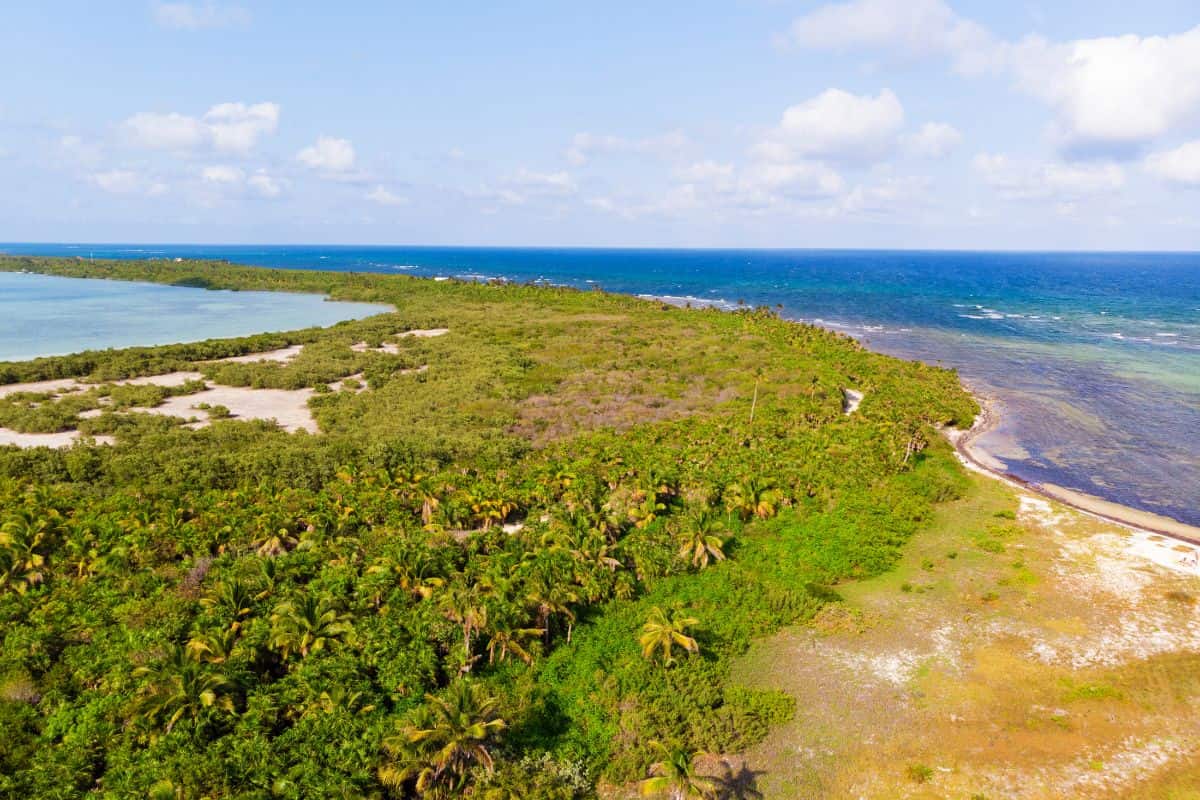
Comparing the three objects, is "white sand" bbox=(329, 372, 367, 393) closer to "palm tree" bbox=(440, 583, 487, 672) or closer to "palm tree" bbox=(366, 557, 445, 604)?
"palm tree" bbox=(366, 557, 445, 604)

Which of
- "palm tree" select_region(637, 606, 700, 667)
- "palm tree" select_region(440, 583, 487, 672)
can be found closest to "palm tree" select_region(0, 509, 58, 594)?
"palm tree" select_region(440, 583, 487, 672)

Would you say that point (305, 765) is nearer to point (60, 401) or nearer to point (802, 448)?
point (802, 448)

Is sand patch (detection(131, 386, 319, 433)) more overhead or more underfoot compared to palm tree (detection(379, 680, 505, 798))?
more overhead

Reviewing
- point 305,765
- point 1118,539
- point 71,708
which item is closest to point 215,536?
point 71,708

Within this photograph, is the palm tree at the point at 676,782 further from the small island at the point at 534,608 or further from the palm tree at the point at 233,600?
the palm tree at the point at 233,600

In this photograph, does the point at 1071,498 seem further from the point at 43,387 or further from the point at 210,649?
the point at 43,387

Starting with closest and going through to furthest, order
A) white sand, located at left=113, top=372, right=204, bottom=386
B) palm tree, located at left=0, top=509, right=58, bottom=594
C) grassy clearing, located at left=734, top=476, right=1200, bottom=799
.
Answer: grassy clearing, located at left=734, top=476, right=1200, bottom=799 < palm tree, located at left=0, top=509, right=58, bottom=594 < white sand, located at left=113, top=372, right=204, bottom=386
